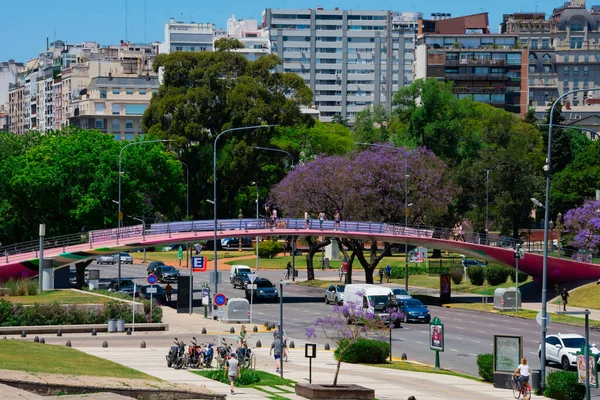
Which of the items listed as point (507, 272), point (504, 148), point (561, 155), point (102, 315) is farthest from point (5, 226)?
point (561, 155)

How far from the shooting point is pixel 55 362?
1615 inches

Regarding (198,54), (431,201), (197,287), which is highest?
(198,54)

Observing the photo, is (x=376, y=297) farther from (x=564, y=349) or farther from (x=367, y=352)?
(x=564, y=349)

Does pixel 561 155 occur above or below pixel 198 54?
below

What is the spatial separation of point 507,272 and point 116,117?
10022cm

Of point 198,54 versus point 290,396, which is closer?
point 290,396

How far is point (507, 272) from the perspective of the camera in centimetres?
8775

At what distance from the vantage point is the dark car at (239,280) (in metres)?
85.9

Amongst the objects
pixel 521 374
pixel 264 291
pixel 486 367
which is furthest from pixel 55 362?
pixel 264 291

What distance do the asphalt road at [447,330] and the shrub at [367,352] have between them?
241 cm

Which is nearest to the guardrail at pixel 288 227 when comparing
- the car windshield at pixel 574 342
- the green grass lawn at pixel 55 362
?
the car windshield at pixel 574 342

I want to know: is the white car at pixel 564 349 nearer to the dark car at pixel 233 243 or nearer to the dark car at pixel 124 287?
the dark car at pixel 124 287

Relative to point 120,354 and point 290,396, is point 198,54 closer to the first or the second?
point 120,354

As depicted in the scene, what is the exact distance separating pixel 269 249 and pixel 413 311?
159 feet
